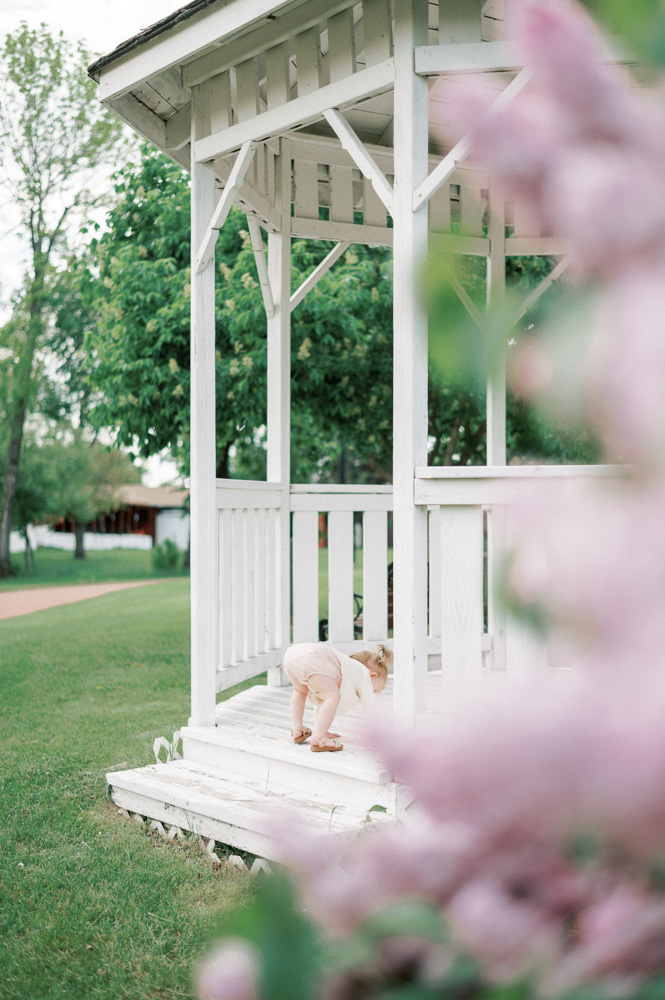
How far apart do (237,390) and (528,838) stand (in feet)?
29.2

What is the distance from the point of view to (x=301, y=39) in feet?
A: 11.2

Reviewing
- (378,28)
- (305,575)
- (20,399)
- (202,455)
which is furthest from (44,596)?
(378,28)

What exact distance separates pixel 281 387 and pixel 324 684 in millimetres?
2117

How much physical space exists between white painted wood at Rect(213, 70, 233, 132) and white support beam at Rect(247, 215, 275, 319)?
0.98 meters

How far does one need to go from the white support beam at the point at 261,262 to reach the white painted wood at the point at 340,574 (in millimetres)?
1366

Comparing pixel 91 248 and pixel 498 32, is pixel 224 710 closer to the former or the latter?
pixel 498 32

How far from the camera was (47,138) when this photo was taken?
1977cm

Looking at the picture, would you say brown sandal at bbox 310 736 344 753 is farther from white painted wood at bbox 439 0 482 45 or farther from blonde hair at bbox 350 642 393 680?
white painted wood at bbox 439 0 482 45

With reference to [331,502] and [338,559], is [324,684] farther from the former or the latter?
[331,502]

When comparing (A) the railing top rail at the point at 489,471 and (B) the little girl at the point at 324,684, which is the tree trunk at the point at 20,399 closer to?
(B) the little girl at the point at 324,684

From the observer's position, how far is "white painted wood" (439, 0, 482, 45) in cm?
305

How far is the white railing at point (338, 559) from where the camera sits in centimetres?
510

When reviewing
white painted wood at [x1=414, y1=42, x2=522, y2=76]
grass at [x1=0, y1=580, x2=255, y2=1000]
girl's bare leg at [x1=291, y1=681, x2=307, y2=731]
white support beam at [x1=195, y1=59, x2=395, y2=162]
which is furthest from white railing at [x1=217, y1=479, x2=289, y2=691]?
white painted wood at [x1=414, y1=42, x2=522, y2=76]

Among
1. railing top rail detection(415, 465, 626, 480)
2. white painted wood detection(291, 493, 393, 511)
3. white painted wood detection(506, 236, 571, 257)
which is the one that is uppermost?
white painted wood detection(506, 236, 571, 257)
